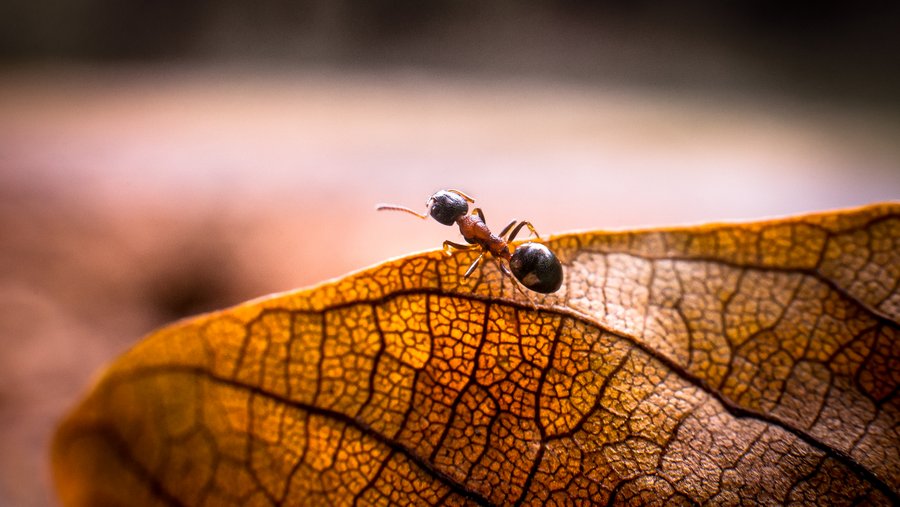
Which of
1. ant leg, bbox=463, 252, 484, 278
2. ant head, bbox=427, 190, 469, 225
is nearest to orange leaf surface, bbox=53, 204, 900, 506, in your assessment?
ant leg, bbox=463, 252, 484, 278

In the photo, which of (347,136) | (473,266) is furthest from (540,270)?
(347,136)

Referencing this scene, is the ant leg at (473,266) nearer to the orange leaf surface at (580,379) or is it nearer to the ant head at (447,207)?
the orange leaf surface at (580,379)

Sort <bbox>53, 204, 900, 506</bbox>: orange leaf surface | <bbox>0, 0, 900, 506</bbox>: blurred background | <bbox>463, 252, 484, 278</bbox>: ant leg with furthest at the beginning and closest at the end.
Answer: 1. <bbox>0, 0, 900, 506</bbox>: blurred background
2. <bbox>463, 252, 484, 278</bbox>: ant leg
3. <bbox>53, 204, 900, 506</bbox>: orange leaf surface

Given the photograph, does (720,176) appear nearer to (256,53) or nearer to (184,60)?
(256,53)

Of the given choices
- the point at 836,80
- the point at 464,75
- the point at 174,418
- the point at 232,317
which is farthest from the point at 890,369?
the point at 836,80

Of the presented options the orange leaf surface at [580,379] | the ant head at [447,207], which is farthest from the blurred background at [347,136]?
the orange leaf surface at [580,379]

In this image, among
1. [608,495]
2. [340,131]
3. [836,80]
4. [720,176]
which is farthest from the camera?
[836,80]

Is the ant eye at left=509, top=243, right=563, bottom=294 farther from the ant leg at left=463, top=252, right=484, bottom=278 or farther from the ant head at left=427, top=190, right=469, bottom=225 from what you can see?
the ant head at left=427, top=190, right=469, bottom=225
